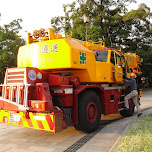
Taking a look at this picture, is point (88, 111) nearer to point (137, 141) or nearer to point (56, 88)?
point (56, 88)

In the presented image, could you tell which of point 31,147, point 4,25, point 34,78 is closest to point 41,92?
point 34,78

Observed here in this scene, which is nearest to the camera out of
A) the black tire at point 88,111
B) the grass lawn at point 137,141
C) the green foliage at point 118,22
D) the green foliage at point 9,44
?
the grass lawn at point 137,141

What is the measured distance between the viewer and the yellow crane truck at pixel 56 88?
478 centimetres

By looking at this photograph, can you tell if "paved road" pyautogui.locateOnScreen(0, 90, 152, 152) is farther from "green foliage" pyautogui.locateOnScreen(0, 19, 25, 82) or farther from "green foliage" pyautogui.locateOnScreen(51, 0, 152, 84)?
"green foliage" pyautogui.locateOnScreen(51, 0, 152, 84)

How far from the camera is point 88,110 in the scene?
5.74 meters

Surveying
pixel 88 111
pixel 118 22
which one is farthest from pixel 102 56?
pixel 118 22

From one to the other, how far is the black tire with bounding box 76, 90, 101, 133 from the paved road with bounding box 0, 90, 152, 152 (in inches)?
10.7

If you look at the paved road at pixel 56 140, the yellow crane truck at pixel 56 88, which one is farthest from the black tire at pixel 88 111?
the paved road at pixel 56 140

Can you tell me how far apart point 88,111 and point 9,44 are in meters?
14.0

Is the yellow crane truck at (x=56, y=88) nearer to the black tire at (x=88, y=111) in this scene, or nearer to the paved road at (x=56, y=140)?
the black tire at (x=88, y=111)

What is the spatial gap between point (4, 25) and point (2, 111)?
581 inches

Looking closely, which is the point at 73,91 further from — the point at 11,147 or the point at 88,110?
the point at 11,147

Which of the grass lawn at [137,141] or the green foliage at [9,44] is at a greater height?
the green foliage at [9,44]

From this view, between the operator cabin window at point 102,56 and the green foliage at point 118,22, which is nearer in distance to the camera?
the operator cabin window at point 102,56
